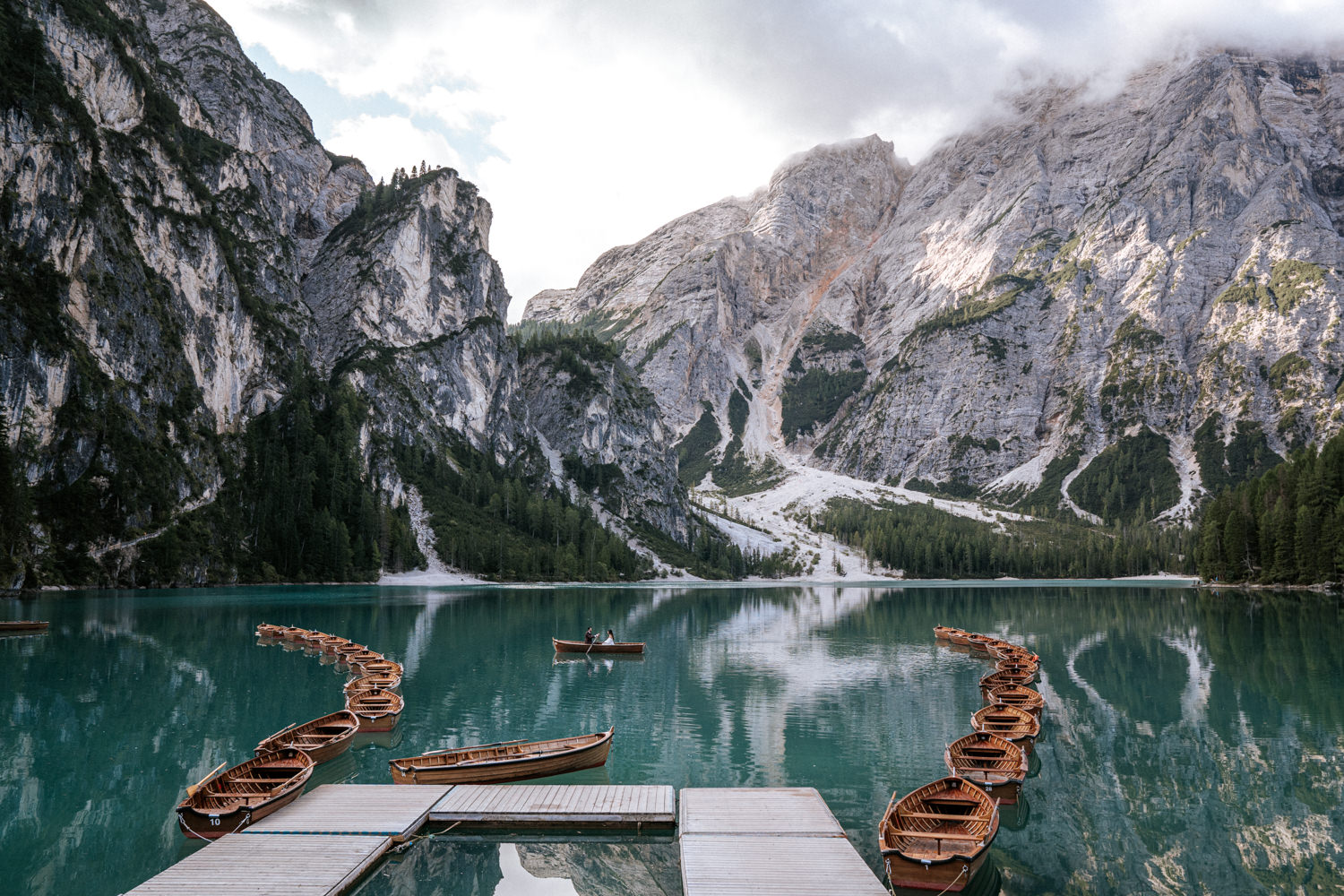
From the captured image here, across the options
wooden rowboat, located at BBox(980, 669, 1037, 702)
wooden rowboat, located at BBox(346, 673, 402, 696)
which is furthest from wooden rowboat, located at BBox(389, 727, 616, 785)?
wooden rowboat, located at BBox(980, 669, 1037, 702)

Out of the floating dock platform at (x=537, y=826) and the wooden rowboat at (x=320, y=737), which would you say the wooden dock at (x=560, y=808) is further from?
the wooden rowboat at (x=320, y=737)

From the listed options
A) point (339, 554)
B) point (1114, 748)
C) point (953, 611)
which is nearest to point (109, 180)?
point (339, 554)

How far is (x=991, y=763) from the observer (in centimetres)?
2894

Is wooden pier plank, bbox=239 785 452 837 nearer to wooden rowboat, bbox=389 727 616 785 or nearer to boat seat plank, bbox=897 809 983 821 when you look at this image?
wooden rowboat, bbox=389 727 616 785

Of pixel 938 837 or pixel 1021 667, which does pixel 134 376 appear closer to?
pixel 1021 667

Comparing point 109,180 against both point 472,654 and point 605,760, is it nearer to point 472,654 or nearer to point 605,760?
point 472,654

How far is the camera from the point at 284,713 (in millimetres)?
39188

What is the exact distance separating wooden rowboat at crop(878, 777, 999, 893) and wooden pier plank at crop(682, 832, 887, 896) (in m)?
0.86

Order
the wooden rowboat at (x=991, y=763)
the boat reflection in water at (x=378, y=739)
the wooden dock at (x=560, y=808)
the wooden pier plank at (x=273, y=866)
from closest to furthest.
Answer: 1. the wooden pier plank at (x=273, y=866)
2. the wooden dock at (x=560, y=808)
3. the wooden rowboat at (x=991, y=763)
4. the boat reflection in water at (x=378, y=739)

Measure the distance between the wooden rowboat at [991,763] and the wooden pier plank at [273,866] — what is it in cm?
1849

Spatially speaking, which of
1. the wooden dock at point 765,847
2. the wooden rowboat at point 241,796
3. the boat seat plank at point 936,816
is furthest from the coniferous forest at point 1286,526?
the wooden rowboat at point 241,796

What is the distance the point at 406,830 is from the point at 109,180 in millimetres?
177832

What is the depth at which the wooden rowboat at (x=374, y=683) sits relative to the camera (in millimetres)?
41094

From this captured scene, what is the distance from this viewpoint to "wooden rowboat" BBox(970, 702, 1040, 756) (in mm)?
33031
